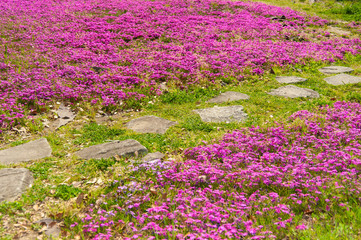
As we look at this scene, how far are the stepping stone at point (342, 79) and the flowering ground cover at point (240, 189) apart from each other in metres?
4.85

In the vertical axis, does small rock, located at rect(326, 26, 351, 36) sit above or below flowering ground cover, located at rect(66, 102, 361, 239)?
above

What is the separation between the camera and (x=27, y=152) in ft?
23.4

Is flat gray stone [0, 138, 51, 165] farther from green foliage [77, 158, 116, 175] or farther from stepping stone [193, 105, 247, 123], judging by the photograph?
stepping stone [193, 105, 247, 123]

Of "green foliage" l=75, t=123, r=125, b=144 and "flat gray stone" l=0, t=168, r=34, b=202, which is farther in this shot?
"green foliage" l=75, t=123, r=125, b=144

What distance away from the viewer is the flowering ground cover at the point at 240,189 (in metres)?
4.38

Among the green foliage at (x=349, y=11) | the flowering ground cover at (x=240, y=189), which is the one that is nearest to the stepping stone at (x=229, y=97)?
the flowering ground cover at (x=240, y=189)

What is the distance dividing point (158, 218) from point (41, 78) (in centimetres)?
886

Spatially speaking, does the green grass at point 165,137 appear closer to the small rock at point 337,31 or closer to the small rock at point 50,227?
the small rock at point 50,227

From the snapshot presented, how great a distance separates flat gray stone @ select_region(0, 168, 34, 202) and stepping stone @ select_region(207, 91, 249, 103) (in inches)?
258

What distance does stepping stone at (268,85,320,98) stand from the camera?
10423 millimetres

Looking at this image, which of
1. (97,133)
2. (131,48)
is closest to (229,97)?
(97,133)

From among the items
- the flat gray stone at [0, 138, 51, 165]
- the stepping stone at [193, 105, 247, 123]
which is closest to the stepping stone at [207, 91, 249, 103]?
the stepping stone at [193, 105, 247, 123]

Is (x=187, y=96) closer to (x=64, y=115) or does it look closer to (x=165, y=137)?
(x=165, y=137)

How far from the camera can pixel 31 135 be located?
27.2ft
